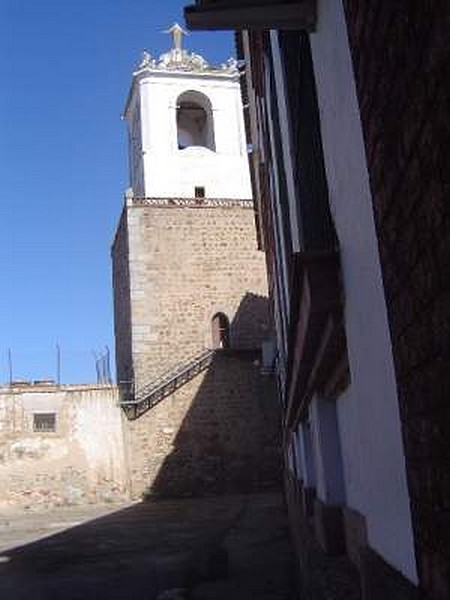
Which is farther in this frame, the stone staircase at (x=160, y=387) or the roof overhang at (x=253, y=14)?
the stone staircase at (x=160, y=387)

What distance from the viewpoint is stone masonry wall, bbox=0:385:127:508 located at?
984 inches

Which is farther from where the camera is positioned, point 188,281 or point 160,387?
point 188,281

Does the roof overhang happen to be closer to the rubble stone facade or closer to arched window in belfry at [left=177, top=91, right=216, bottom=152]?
the rubble stone facade

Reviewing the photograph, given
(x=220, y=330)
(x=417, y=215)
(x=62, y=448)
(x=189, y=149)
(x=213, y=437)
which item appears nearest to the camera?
(x=417, y=215)

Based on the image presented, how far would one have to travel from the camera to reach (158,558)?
1243 cm

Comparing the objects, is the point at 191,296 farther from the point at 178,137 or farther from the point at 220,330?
the point at 178,137

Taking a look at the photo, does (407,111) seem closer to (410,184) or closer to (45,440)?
(410,184)

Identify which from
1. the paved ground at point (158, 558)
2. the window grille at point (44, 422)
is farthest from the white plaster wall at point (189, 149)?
the paved ground at point (158, 558)

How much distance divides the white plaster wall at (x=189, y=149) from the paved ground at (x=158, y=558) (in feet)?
43.7

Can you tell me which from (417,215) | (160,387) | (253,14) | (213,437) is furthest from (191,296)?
(417,215)

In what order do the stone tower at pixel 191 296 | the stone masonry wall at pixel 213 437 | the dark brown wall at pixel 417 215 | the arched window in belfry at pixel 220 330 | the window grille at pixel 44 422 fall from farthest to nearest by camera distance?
the arched window in belfry at pixel 220 330, the stone tower at pixel 191 296, the stone masonry wall at pixel 213 437, the window grille at pixel 44 422, the dark brown wall at pixel 417 215

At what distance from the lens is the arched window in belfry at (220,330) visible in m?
27.9

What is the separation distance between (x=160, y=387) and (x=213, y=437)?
246cm

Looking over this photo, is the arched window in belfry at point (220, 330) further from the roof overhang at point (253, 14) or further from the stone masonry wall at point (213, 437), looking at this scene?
the roof overhang at point (253, 14)
